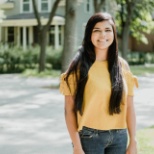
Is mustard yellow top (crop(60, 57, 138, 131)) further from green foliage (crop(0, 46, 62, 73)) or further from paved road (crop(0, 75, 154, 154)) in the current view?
green foliage (crop(0, 46, 62, 73))

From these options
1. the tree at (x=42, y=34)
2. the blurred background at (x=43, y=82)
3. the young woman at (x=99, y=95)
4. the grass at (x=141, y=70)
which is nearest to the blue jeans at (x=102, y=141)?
the young woman at (x=99, y=95)

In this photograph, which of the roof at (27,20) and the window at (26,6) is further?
the window at (26,6)

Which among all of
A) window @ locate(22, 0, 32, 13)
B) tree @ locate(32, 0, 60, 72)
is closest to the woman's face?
tree @ locate(32, 0, 60, 72)

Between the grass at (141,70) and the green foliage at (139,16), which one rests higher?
the green foliage at (139,16)

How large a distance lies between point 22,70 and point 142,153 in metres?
23.9

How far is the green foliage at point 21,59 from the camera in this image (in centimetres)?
2978

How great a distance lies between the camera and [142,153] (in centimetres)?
661

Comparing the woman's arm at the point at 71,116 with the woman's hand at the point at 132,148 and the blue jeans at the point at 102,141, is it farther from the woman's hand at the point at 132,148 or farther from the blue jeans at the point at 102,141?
the woman's hand at the point at 132,148

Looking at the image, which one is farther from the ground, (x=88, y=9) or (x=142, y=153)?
(x=88, y=9)

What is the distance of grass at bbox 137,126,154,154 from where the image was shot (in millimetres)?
6828

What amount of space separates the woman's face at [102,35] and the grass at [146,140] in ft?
12.1

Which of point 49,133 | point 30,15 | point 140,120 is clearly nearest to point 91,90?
point 49,133

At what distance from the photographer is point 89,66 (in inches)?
128

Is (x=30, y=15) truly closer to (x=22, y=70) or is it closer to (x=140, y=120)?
(x=22, y=70)
